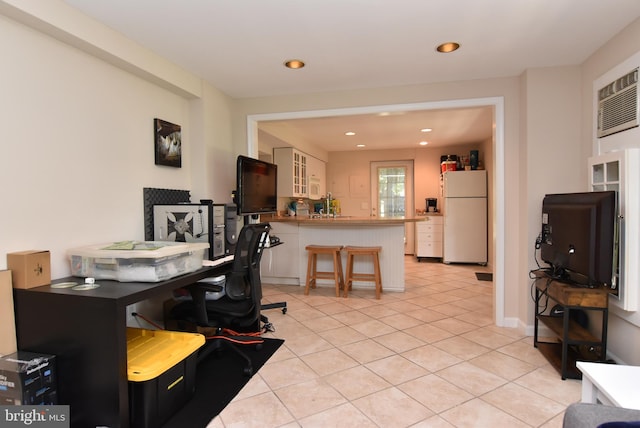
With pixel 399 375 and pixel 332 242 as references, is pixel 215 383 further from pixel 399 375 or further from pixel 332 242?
pixel 332 242

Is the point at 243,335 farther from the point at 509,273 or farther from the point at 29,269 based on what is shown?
the point at 509,273

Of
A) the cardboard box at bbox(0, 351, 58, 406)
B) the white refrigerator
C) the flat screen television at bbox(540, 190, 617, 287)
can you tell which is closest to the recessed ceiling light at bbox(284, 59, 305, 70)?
the flat screen television at bbox(540, 190, 617, 287)

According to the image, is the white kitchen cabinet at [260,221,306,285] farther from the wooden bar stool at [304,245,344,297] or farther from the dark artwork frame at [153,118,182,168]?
the dark artwork frame at [153,118,182,168]

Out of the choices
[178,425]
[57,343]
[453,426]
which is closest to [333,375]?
[453,426]

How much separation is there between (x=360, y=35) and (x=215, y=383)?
2521 mm

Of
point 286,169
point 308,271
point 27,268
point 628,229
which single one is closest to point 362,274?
point 308,271

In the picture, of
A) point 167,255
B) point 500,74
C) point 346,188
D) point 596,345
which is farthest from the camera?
point 346,188

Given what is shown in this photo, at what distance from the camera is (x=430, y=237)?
21.4 feet

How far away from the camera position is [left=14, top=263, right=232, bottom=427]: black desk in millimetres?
1540

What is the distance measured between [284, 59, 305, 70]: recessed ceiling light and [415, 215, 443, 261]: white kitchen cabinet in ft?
14.6

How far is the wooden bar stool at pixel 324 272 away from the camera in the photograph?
4.14 meters

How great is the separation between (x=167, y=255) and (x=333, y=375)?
131 centimetres

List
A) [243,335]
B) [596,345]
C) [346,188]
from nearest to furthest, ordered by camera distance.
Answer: [596,345] → [243,335] → [346,188]

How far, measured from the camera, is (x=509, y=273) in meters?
3.08
